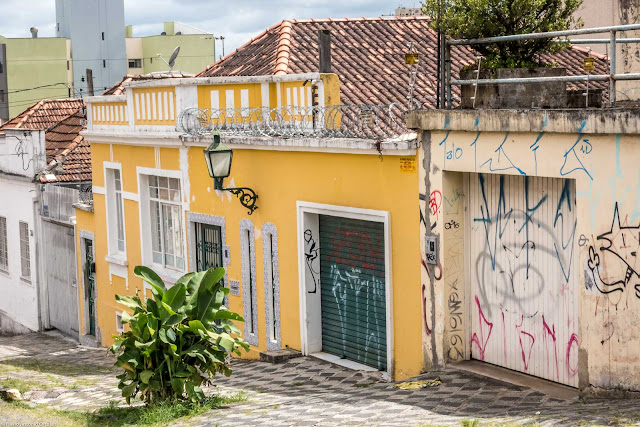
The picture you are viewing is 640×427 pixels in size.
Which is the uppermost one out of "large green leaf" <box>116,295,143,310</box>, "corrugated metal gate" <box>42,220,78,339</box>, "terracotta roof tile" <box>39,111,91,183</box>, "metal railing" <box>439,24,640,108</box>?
"metal railing" <box>439,24,640,108</box>

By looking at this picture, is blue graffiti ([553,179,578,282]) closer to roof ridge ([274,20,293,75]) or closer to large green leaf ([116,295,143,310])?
large green leaf ([116,295,143,310])

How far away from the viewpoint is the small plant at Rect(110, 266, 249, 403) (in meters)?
9.89

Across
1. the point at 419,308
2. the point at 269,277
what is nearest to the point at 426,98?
the point at 269,277

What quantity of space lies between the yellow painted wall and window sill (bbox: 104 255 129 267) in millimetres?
108

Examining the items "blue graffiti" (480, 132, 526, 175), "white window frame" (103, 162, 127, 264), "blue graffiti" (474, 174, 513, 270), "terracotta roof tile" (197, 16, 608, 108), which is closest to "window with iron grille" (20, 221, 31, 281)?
"white window frame" (103, 162, 127, 264)

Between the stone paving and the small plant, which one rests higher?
the small plant

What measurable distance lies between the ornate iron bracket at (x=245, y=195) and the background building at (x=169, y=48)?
38.1 meters


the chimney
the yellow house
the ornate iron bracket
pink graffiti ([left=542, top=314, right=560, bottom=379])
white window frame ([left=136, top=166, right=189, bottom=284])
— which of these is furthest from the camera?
white window frame ([left=136, top=166, right=189, bottom=284])

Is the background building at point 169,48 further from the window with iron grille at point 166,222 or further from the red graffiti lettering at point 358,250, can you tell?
the red graffiti lettering at point 358,250

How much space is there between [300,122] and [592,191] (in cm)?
518

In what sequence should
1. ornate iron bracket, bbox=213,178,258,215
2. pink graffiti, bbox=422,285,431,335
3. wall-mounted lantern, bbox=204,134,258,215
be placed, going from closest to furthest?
pink graffiti, bbox=422,285,431,335
wall-mounted lantern, bbox=204,134,258,215
ornate iron bracket, bbox=213,178,258,215

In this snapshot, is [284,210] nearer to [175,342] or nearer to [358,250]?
[358,250]

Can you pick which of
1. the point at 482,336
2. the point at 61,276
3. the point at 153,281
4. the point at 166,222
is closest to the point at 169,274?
the point at 166,222

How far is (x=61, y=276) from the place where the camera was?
2094 cm
